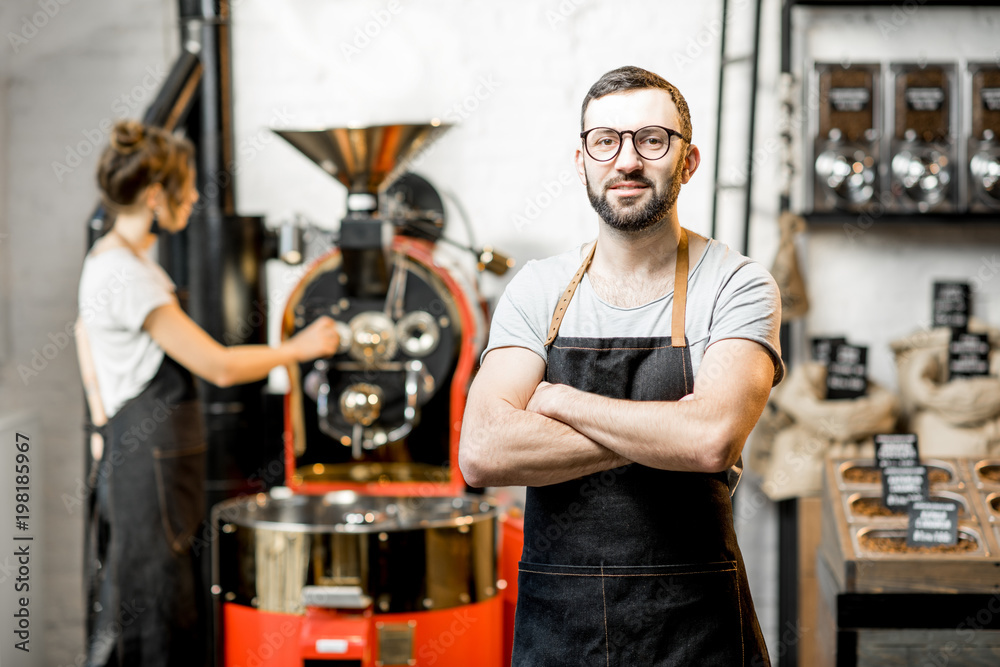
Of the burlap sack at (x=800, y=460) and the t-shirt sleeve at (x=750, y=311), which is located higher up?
the t-shirt sleeve at (x=750, y=311)

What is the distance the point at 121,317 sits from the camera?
8.43ft

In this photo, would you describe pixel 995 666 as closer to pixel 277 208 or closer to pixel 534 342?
pixel 534 342

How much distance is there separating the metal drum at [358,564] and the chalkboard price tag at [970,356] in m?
1.64

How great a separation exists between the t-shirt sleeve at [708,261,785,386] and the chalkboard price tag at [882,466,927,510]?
1040 millimetres

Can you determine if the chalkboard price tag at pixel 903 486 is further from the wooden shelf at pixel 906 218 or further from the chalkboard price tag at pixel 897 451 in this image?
the wooden shelf at pixel 906 218

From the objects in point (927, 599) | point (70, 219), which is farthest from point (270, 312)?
point (927, 599)

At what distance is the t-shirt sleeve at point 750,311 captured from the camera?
147cm

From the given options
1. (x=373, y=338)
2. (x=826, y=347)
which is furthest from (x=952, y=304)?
(x=373, y=338)

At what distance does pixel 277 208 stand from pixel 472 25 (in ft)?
3.23

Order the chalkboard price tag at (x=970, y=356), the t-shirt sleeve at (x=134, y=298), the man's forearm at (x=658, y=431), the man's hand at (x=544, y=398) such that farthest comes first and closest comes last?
the chalkboard price tag at (x=970, y=356) → the t-shirt sleeve at (x=134, y=298) → the man's hand at (x=544, y=398) → the man's forearm at (x=658, y=431)

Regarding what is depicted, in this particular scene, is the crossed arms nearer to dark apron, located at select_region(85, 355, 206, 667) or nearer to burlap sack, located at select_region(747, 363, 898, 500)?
dark apron, located at select_region(85, 355, 206, 667)

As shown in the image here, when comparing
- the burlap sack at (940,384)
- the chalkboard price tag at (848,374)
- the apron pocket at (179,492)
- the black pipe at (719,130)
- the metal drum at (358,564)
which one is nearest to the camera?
the metal drum at (358,564)

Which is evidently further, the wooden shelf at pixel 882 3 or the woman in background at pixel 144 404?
the wooden shelf at pixel 882 3

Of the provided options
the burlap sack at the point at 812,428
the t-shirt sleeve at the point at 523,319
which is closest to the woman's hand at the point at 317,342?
the t-shirt sleeve at the point at 523,319
